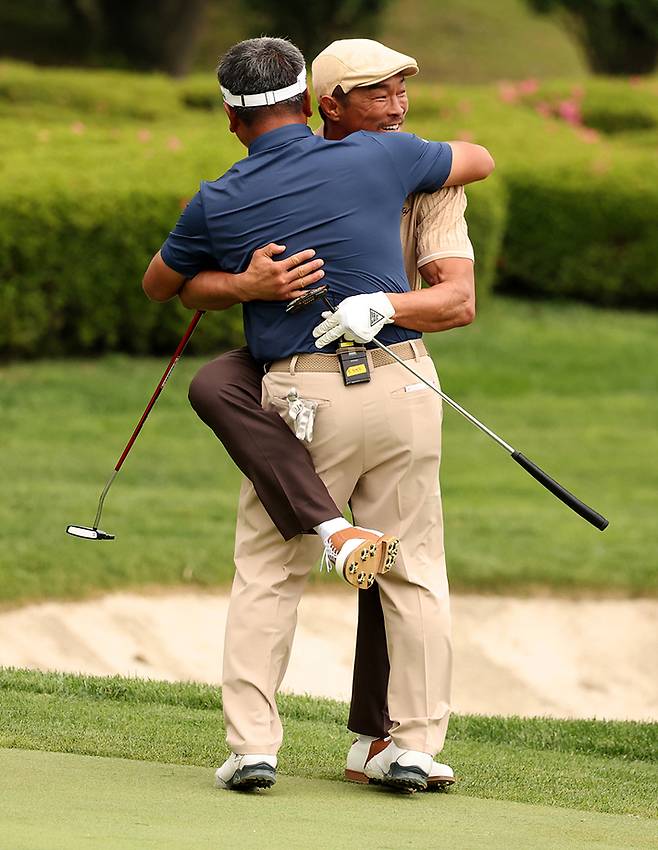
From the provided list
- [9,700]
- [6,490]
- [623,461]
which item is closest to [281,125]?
[9,700]

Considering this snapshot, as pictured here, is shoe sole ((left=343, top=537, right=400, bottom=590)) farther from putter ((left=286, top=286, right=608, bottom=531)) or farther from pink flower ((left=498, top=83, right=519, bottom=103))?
pink flower ((left=498, top=83, right=519, bottom=103))

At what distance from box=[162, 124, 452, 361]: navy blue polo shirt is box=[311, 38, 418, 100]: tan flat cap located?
17 cm

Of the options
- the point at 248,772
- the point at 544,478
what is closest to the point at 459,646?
the point at 544,478

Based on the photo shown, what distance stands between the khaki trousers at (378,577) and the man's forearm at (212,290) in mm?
238

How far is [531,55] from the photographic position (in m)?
35.0

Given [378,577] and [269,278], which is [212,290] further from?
[378,577]

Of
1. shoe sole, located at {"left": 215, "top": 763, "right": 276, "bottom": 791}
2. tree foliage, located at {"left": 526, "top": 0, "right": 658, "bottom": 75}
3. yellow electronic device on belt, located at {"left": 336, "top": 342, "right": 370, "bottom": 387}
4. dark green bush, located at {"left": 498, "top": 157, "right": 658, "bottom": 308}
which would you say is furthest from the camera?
tree foliage, located at {"left": 526, "top": 0, "right": 658, "bottom": 75}

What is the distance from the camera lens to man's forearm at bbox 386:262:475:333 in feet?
14.0

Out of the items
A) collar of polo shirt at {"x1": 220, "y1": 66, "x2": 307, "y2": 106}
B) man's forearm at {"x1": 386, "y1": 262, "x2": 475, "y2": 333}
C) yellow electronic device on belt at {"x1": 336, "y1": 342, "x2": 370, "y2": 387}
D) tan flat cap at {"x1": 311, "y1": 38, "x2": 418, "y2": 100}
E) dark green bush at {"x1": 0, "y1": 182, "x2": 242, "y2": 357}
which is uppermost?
tan flat cap at {"x1": 311, "y1": 38, "x2": 418, "y2": 100}

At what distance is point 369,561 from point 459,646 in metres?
4.16

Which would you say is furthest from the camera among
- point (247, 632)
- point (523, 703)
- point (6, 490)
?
point (6, 490)

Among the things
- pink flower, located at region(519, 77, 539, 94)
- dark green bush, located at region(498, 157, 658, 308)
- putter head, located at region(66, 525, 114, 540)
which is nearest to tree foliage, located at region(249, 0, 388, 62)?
pink flower, located at region(519, 77, 539, 94)

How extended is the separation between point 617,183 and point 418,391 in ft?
37.3

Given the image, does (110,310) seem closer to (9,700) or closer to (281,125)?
(9,700)
